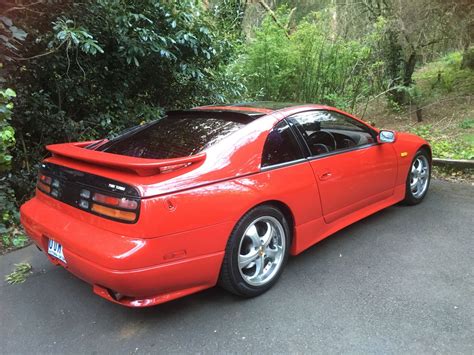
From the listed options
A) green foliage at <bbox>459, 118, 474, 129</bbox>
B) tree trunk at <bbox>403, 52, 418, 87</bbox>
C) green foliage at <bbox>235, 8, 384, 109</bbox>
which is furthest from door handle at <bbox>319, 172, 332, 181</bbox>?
tree trunk at <bbox>403, 52, 418, 87</bbox>

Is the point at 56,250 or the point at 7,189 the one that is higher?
the point at 56,250

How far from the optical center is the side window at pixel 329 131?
3484mm

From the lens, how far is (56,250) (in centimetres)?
273

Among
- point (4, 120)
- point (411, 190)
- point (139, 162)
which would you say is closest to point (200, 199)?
point (139, 162)

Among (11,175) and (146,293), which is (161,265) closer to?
(146,293)

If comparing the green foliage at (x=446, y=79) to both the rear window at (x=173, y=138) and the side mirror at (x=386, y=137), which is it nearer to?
the side mirror at (x=386, y=137)

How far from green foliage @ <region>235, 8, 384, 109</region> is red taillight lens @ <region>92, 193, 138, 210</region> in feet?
18.4

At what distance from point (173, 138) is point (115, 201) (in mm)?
837

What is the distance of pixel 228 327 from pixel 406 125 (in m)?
8.00

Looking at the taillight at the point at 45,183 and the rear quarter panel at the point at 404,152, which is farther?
the rear quarter panel at the point at 404,152

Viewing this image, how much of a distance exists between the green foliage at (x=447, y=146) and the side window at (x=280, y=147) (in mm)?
3996

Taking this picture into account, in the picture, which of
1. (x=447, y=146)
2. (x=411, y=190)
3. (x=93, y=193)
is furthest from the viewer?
(x=447, y=146)

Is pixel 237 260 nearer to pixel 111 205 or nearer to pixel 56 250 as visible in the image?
pixel 111 205

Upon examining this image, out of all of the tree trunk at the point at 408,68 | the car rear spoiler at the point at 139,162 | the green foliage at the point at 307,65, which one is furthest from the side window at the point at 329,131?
the tree trunk at the point at 408,68
